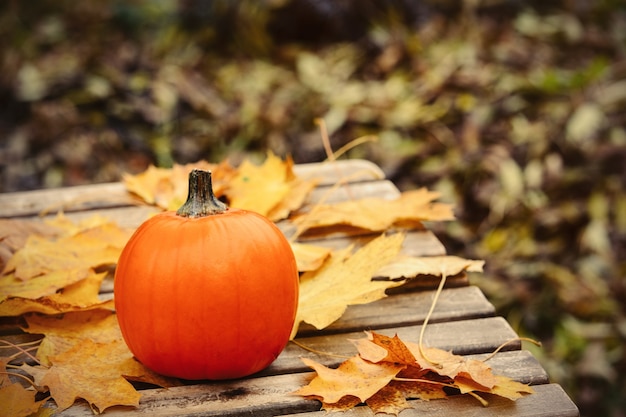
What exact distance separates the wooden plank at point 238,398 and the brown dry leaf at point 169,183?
2.02 ft

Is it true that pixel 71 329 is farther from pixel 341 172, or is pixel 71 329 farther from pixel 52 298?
pixel 341 172

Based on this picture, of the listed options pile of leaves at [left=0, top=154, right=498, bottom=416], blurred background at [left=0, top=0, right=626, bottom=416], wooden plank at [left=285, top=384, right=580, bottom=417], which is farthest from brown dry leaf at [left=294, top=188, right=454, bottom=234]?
blurred background at [left=0, top=0, right=626, bottom=416]

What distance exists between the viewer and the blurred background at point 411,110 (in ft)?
8.92

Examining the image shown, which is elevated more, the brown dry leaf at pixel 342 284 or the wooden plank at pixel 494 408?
the brown dry leaf at pixel 342 284

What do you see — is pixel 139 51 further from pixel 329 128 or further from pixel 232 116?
pixel 329 128

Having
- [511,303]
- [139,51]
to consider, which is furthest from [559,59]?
[139,51]

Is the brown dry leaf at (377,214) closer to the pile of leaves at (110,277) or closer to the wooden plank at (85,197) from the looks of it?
the pile of leaves at (110,277)

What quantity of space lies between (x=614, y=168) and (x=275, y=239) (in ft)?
8.02

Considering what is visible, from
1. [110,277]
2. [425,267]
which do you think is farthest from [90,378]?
[425,267]

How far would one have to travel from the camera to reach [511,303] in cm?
262

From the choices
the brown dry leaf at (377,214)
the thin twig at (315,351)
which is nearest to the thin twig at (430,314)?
the thin twig at (315,351)

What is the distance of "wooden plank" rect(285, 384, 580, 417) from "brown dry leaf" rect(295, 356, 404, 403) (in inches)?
0.9

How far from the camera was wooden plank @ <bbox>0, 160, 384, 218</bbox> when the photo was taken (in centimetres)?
173

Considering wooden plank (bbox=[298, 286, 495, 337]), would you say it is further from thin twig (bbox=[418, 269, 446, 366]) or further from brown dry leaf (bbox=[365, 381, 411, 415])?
brown dry leaf (bbox=[365, 381, 411, 415])
